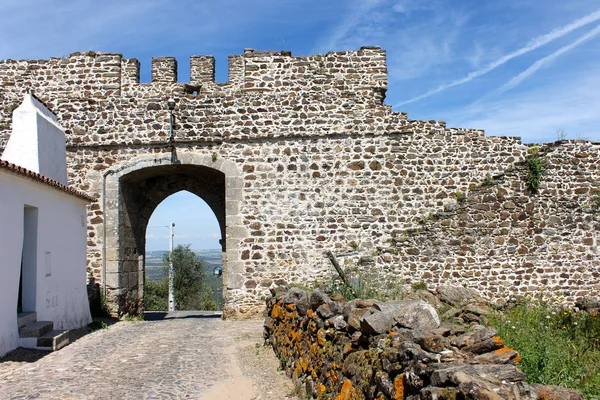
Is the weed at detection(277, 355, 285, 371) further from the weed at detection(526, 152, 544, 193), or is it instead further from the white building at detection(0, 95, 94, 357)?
the weed at detection(526, 152, 544, 193)

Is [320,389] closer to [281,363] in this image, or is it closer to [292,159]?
[281,363]

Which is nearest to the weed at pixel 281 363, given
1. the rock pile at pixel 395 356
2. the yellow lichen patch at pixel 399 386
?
the rock pile at pixel 395 356

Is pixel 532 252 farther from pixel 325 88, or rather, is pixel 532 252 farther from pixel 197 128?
pixel 197 128

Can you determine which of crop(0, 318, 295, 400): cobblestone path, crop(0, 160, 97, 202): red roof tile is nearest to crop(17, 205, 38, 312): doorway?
crop(0, 160, 97, 202): red roof tile

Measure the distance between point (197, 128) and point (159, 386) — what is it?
7.68 metres

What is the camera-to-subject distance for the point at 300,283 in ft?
41.2

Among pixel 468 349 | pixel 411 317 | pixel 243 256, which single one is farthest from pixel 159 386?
pixel 243 256

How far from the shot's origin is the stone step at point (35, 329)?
811 cm

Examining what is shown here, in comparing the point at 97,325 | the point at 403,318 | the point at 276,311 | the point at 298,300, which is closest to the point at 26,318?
the point at 97,325

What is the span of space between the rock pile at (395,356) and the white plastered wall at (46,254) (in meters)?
4.08

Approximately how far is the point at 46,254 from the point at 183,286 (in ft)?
69.7

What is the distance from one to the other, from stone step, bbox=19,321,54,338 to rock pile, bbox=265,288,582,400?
12.7 ft

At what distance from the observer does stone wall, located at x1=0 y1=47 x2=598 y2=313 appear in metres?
12.6

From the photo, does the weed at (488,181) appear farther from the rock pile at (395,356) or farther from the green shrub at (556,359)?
the rock pile at (395,356)
